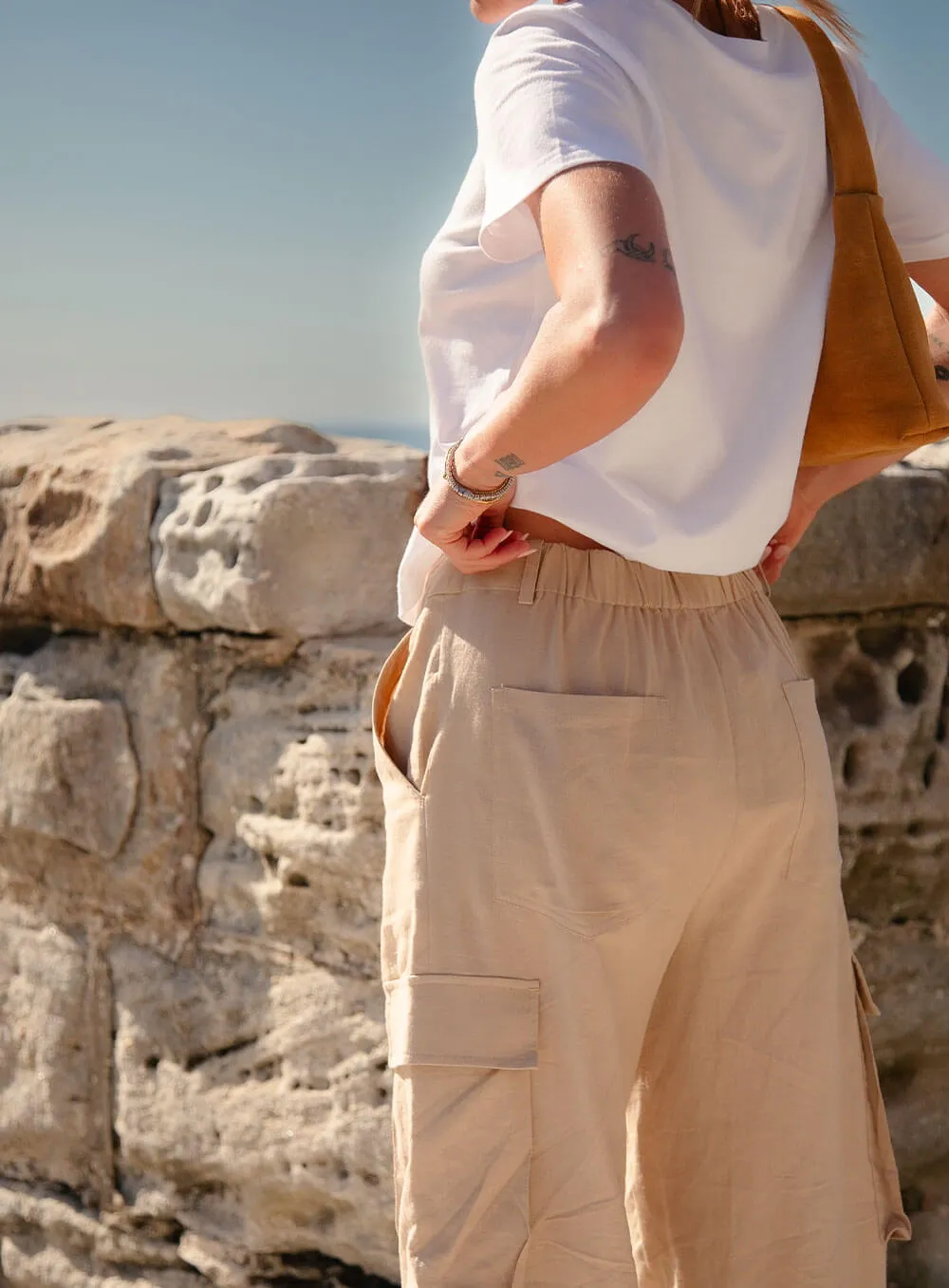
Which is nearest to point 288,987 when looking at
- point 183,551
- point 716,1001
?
point 183,551

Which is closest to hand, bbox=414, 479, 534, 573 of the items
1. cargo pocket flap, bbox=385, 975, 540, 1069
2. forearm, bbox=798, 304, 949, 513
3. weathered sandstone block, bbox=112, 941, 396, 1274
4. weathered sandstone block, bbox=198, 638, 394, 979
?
cargo pocket flap, bbox=385, 975, 540, 1069

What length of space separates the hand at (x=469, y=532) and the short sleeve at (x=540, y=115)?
224 millimetres

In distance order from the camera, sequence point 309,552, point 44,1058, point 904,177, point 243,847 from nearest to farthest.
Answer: point 904,177
point 309,552
point 243,847
point 44,1058

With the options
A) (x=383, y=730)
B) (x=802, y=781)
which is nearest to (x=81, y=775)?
(x=383, y=730)

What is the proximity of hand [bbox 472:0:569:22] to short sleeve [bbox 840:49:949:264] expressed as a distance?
0.37 meters

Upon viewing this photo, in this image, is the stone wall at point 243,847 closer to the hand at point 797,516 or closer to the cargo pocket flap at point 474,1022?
the hand at point 797,516

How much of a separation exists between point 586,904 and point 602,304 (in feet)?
1.82

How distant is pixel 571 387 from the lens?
1.17 metres

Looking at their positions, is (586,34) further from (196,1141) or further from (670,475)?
(196,1141)

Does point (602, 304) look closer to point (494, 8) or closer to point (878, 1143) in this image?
point (494, 8)

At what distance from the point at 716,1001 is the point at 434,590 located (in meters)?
0.52

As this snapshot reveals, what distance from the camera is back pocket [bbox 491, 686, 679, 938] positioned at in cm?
135

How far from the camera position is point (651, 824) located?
1379mm

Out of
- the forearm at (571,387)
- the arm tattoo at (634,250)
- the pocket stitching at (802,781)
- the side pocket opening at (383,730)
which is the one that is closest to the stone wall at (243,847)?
the side pocket opening at (383,730)
